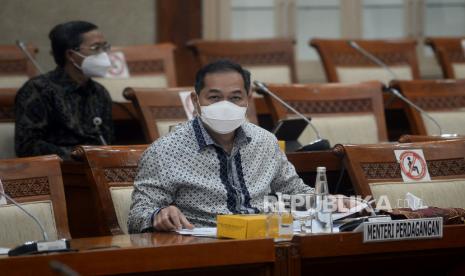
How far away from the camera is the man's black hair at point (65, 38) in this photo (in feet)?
15.2

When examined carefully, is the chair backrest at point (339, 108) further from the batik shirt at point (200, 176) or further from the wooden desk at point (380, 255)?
the wooden desk at point (380, 255)

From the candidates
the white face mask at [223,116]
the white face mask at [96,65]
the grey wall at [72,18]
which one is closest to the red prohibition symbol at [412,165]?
the white face mask at [223,116]

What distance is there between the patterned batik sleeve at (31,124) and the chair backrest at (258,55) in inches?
47.0

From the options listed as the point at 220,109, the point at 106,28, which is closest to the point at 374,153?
the point at 220,109

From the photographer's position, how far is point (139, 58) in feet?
17.4

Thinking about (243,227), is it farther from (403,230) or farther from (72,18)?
(72,18)

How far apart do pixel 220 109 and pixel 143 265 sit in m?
0.88

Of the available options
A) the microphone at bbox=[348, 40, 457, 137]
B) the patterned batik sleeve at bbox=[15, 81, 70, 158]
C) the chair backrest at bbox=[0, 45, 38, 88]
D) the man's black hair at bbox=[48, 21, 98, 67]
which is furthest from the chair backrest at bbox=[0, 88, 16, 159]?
the microphone at bbox=[348, 40, 457, 137]

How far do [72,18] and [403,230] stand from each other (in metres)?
3.67

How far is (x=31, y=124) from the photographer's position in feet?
13.8

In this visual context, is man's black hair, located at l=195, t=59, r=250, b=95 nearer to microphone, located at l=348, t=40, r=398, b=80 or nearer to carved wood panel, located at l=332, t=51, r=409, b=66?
microphone, located at l=348, t=40, r=398, b=80

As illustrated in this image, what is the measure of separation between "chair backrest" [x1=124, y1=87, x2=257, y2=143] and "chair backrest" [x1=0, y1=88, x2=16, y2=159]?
1.90 ft

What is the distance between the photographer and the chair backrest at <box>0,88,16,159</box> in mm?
4363

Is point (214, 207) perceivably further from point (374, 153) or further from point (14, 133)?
point (14, 133)
